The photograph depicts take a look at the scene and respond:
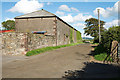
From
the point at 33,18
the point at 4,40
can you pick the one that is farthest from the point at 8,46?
the point at 33,18

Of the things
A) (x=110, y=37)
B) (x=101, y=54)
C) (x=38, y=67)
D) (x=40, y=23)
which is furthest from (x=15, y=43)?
(x=40, y=23)

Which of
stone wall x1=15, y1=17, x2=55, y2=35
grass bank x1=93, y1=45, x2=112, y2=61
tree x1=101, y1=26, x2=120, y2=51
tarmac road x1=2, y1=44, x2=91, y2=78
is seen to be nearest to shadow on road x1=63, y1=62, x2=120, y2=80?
tarmac road x1=2, y1=44, x2=91, y2=78

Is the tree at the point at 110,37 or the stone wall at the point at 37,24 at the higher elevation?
the stone wall at the point at 37,24

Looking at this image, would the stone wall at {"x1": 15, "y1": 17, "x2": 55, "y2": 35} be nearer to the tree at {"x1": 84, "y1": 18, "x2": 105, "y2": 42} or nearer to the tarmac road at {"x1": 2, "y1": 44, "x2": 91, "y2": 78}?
the tarmac road at {"x1": 2, "y1": 44, "x2": 91, "y2": 78}

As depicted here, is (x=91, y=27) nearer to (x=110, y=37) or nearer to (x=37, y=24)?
(x=37, y=24)

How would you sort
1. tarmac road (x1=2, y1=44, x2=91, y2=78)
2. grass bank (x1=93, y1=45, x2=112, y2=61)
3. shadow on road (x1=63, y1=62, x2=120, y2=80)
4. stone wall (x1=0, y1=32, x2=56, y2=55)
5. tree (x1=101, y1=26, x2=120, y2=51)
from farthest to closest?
stone wall (x1=0, y1=32, x2=56, y2=55) → tree (x1=101, y1=26, x2=120, y2=51) → grass bank (x1=93, y1=45, x2=112, y2=61) → tarmac road (x1=2, y1=44, x2=91, y2=78) → shadow on road (x1=63, y1=62, x2=120, y2=80)

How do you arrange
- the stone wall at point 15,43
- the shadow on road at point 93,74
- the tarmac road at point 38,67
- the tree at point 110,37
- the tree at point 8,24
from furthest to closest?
the tree at point 8,24 < the stone wall at point 15,43 < the tree at point 110,37 < the tarmac road at point 38,67 < the shadow on road at point 93,74

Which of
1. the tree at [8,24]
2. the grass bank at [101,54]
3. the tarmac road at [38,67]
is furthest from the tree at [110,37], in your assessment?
the tree at [8,24]

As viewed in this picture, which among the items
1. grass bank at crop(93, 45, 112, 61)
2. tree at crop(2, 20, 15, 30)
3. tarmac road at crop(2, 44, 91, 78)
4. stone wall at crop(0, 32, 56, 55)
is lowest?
tarmac road at crop(2, 44, 91, 78)

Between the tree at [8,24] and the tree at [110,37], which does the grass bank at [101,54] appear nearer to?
the tree at [110,37]

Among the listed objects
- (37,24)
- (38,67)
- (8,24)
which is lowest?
(38,67)

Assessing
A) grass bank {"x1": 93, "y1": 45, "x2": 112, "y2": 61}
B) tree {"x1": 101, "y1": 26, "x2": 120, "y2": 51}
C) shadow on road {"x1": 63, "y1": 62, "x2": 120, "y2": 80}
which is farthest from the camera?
tree {"x1": 101, "y1": 26, "x2": 120, "y2": 51}

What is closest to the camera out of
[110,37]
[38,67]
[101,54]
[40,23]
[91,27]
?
[38,67]

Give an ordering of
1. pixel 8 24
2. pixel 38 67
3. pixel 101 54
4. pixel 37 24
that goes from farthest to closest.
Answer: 1. pixel 8 24
2. pixel 37 24
3. pixel 101 54
4. pixel 38 67
